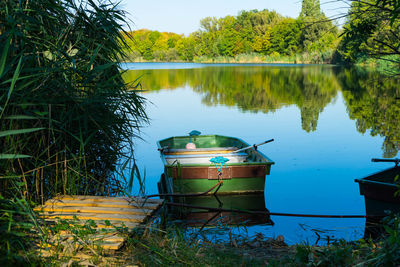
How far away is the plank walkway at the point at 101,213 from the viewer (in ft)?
10.3

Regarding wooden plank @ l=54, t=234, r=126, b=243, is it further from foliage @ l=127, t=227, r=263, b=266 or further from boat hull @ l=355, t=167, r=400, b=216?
boat hull @ l=355, t=167, r=400, b=216

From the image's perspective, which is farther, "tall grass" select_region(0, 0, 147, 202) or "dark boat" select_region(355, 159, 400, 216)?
"dark boat" select_region(355, 159, 400, 216)

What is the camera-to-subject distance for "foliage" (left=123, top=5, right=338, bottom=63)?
60.2 m

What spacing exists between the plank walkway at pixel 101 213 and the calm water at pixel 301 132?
179 cm

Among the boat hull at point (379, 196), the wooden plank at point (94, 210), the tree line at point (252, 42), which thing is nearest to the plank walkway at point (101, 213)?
the wooden plank at point (94, 210)


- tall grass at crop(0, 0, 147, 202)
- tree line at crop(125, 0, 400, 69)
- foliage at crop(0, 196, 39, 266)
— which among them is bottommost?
foliage at crop(0, 196, 39, 266)

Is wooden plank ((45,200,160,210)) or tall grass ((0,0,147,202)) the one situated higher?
tall grass ((0,0,147,202))

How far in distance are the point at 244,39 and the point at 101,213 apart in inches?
3011

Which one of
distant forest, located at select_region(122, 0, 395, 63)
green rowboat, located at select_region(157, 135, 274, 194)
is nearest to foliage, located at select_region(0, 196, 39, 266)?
green rowboat, located at select_region(157, 135, 274, 194)

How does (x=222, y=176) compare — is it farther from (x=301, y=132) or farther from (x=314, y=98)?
(x=314, y=98)

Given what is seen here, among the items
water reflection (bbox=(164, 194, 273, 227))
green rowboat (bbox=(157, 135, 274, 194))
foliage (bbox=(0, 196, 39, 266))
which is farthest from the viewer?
green rowboat (bbox=(157, 135, 274, 194))

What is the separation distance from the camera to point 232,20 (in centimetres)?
8800

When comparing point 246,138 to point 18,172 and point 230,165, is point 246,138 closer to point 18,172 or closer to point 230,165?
point 230,165

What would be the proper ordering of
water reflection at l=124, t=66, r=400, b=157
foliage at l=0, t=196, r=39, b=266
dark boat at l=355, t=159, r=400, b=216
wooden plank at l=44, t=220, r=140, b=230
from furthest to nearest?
water reflection at l=124, t=66, r=400, b=157
dark boat at l=355, t=159, r=400, b=216
wooden plank at l=44, t=220, r=140, b=230
foliage at l=0, t=196, r=39, b=266
